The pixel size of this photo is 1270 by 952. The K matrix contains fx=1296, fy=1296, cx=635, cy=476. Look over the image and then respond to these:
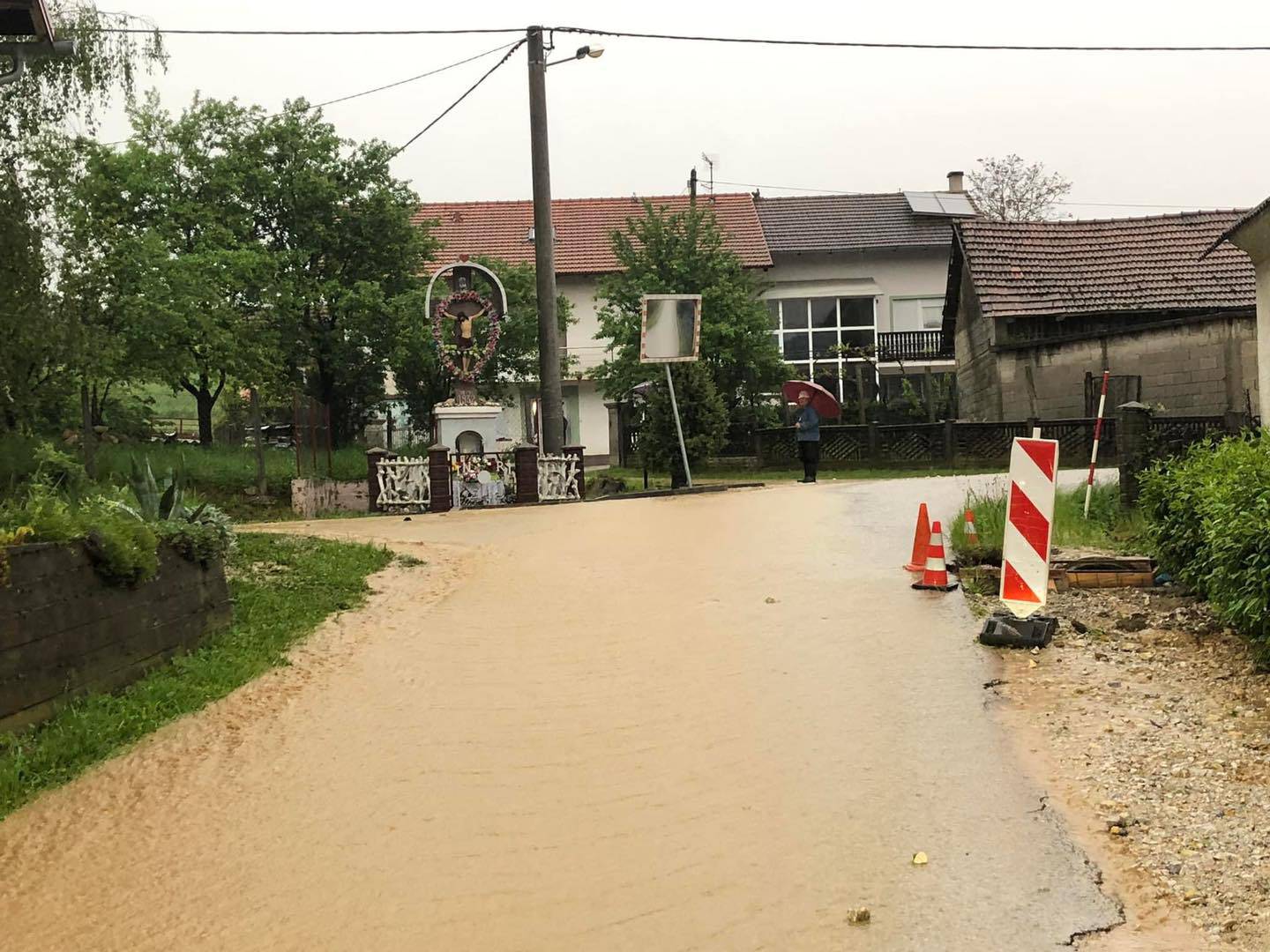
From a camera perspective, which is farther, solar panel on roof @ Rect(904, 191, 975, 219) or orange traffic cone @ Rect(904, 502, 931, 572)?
solar panel on roof @ Rect(904, 191, 975, 219)

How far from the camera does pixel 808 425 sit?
934 inches

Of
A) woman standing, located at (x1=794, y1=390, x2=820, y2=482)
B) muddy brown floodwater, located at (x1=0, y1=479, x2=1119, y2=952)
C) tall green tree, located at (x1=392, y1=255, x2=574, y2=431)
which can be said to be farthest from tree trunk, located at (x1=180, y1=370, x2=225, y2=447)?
muddy brown floodwater, located at (x1=0, y1=479, x2=1119, y2=952)

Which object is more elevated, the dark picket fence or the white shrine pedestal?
the white shrine pedestal

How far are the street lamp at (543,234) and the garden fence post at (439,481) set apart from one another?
2627 millimetres

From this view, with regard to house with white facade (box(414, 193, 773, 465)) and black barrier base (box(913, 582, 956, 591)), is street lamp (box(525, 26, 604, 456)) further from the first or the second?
house with white facade (box(414, 193, 773, 465))

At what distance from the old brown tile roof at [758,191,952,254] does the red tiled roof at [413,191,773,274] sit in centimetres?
101

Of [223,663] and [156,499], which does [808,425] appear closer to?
[156,499]

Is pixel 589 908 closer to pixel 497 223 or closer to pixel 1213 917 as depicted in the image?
pixel 1213 917

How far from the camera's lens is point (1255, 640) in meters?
7.36

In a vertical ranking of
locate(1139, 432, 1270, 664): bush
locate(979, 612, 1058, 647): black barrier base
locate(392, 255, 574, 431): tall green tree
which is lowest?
locate(979, 612, 1058, 647): black barrier base

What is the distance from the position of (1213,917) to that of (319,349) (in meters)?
29.6

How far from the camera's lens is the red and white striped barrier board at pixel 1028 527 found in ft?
30.0

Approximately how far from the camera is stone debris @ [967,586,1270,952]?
477 cm

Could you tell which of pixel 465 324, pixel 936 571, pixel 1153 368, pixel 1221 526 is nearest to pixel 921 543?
pixel 936 571
